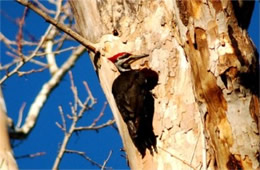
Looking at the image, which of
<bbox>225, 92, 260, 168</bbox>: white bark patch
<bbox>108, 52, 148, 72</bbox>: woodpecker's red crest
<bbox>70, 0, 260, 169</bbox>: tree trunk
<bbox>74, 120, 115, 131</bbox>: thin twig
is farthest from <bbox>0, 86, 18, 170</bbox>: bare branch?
<bbox>74, 120, 115, 131</bbox>: thin twig

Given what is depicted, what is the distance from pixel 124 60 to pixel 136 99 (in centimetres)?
22

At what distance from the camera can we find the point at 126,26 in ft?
12.6

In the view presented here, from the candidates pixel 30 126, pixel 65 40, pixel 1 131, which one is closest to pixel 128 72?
pixel 1 131

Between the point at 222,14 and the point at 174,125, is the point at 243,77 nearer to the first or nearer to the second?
the point at 222,14

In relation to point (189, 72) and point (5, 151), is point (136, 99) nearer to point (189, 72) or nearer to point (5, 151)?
point (189, 72)

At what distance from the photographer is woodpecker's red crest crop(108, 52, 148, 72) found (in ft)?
11.9

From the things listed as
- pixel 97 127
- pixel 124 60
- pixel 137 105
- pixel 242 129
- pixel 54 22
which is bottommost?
pixel 97 127

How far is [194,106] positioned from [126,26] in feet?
2.16

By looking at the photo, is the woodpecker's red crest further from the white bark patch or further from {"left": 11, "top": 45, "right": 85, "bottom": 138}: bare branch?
{"left": 11, "top": 45, "right": 85, "bottom": 138}: bare branch

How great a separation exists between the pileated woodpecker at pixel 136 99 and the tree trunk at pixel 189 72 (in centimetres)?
4

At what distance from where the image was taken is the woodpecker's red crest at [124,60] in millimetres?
3638

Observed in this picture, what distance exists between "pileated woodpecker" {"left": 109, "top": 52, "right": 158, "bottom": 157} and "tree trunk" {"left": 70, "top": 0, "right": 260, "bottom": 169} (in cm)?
4

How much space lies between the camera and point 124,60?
3.65 m

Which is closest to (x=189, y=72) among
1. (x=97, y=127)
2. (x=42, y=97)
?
(x=97, y=127)
